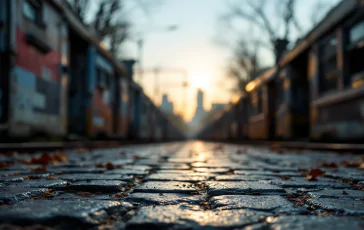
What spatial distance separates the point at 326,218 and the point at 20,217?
1.44 metres

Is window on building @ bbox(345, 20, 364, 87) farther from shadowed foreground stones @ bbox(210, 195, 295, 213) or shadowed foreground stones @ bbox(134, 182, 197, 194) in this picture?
shadowed foreground stones @ bbox(210, 195, 295, 213)

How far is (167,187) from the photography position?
2.50 m

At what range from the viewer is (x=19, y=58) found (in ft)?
27.4

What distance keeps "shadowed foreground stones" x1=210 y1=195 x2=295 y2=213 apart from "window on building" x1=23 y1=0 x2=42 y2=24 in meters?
8.94

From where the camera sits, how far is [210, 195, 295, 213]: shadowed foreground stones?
Answer: 5.76 ft

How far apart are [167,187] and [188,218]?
3.23 feet

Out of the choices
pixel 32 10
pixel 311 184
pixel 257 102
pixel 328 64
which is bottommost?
pixel 311 184

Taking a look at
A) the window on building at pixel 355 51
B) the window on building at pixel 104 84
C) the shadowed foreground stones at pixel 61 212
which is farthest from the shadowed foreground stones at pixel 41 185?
the window on building at pixel 104 84

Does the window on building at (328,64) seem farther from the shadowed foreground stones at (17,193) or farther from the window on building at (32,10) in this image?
Result: the shadowed foreground stones at (17,193)

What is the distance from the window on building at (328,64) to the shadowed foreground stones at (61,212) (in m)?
10.3

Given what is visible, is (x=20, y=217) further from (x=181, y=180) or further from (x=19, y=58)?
(x=19, y=58)

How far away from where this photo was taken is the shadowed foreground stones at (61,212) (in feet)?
4.63

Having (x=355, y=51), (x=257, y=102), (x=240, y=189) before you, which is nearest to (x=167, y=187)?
(x=240, y=189)

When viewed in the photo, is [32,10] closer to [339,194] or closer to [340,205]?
[339,194]
